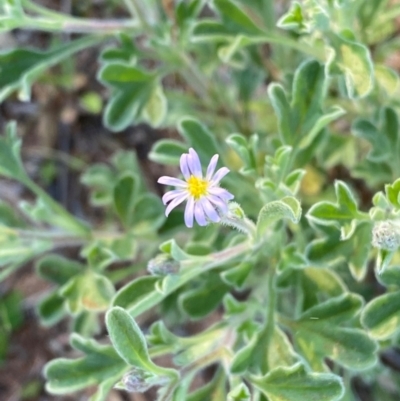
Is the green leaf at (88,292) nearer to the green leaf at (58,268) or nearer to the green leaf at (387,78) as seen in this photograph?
the green leaf at (58,268)

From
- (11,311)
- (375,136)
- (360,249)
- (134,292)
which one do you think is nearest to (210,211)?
(134,292)

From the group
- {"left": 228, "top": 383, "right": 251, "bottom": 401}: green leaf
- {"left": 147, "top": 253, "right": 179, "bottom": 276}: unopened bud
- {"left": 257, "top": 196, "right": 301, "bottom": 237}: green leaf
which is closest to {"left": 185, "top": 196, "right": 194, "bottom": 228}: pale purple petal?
{"left": 257, "top": 196, "right": 301, "bottom": 237}: green leaf

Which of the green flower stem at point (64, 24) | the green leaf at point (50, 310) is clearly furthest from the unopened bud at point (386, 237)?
the green leaf at point (50, 310)

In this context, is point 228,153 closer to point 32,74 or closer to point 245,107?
point 245,107

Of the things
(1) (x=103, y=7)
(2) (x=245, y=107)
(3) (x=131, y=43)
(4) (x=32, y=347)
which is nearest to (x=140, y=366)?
(3) (x=131, y=43)

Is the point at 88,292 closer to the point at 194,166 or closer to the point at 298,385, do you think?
the point at 298,385
